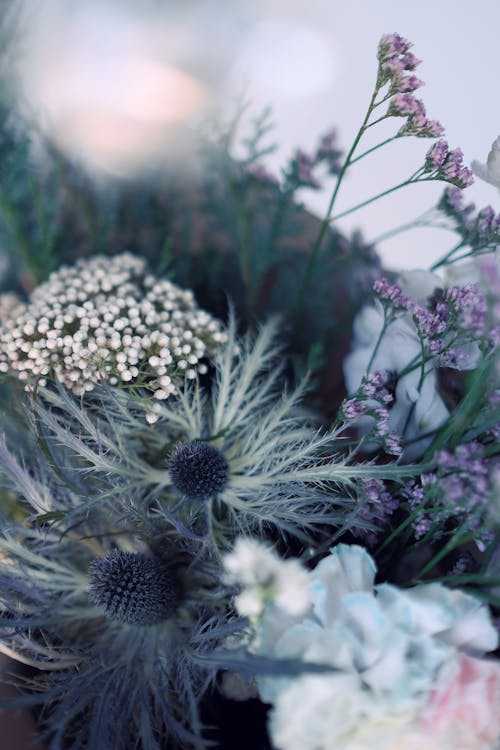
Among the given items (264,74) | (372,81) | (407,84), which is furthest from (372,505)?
(264,74)

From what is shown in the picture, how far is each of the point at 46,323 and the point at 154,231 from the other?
39 cm

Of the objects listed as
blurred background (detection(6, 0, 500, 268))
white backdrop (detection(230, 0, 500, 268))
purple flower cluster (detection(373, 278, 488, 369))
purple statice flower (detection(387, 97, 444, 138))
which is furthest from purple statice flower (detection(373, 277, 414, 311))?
blurred background (detection(6, 0, 500, 268))

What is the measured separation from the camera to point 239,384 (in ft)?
1.75

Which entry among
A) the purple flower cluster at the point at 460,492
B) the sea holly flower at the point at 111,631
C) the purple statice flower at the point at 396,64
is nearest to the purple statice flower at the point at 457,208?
the purple statice flower at the point at 396,64

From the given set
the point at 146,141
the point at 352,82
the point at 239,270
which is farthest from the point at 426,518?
the point at 352,82

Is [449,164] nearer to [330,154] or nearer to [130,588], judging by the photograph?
[330,154]

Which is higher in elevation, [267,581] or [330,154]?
[330,154]

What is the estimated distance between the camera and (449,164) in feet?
1.46

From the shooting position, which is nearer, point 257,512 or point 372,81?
point 257,512

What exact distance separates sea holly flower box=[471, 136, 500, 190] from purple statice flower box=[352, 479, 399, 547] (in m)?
0.22

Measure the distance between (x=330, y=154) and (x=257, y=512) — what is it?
376 millimetres

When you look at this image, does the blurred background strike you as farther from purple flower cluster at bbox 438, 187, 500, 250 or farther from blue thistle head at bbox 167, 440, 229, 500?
blue thistle head at bbox 167, 440, 229, 500

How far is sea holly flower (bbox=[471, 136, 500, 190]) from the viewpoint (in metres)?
0.42

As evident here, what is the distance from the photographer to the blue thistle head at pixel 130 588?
0.45 m
